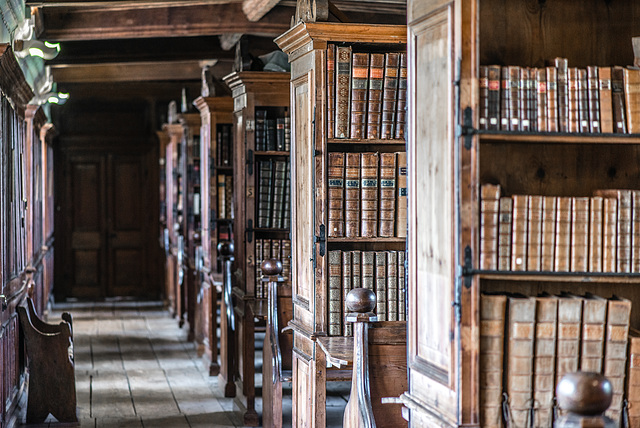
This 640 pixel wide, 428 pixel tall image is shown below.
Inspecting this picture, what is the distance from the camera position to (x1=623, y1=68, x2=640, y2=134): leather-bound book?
293cm

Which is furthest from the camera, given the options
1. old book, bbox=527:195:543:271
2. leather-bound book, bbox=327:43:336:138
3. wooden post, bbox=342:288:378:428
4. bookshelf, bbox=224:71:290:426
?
bookshelf, bbox=224:71:290:426

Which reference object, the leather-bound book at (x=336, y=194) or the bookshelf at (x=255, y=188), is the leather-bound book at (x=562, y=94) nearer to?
the leather-bound book at (x=336, y=194)

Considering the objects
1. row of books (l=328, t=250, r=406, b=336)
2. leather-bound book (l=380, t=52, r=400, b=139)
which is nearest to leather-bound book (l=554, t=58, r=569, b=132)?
leather-bound book (l=380, t=52, r=400, b=139)

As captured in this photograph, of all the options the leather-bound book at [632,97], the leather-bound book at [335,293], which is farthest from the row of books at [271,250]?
the leather-bound book at [632,97]

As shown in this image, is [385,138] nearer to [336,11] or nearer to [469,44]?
[336,11]

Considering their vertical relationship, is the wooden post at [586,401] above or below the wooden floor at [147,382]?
above

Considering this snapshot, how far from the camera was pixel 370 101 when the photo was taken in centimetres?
430

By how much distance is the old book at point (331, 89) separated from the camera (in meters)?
4.20

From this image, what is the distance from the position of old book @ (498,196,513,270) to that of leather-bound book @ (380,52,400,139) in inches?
61.1

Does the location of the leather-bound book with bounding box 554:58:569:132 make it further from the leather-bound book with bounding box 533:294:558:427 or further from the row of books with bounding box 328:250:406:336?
the row of books with bounding box 328:250:406:336

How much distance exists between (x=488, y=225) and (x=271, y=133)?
359cm

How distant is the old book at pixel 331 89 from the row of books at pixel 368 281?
60 cm

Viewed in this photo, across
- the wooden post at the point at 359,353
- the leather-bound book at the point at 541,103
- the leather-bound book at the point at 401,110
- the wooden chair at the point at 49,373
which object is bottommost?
the wooden chair at the point at 49,373

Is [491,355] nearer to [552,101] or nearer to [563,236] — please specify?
[563,236]
